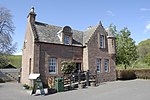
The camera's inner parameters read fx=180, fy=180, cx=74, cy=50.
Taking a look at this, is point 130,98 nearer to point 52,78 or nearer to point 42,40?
point 52,78

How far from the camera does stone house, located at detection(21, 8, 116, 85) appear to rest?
23828 millimetres

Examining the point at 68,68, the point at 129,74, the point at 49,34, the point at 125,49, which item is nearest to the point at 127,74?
the point at 129,74

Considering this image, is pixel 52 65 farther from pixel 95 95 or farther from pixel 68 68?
pixel 95 95

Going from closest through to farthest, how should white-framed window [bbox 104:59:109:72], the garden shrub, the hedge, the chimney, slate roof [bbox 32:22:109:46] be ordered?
slate roof [bbox 32:22:109:46] < the chimney < white-framed window [bbox 104:59:109:72] < the hedge < the garden shrub

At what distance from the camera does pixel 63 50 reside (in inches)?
1017

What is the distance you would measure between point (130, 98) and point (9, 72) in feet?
112

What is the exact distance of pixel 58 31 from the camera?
28.2m

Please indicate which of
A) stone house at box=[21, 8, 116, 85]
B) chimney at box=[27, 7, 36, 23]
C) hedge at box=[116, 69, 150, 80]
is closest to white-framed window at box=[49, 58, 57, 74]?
stone house at box=[21, 8, 116, 85]

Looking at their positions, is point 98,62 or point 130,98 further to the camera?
point 98,62

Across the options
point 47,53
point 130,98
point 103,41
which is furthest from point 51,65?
point 130,98

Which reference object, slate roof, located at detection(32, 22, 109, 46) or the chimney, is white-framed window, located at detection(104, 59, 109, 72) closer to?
slate roof, located at detection(32, 22, 109, 46)

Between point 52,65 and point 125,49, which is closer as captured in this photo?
point 52,65

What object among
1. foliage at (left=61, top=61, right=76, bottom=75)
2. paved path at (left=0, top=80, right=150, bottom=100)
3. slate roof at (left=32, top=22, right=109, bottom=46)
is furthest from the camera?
slate roof at (left=32, top=22, right=109, bottom=46)

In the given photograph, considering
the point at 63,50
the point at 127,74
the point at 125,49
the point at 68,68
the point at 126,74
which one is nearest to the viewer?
the point at 68,68
